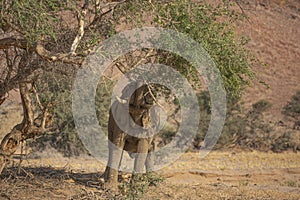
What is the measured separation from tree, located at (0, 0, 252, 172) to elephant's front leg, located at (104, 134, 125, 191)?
1606 millimetres

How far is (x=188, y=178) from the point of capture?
12.9 metres

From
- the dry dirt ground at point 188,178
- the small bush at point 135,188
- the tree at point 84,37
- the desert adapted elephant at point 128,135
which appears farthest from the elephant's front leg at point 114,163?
the tree at point 84,37

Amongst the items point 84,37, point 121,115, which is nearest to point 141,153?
point 121,115

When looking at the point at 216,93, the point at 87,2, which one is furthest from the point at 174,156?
the point at 87,2

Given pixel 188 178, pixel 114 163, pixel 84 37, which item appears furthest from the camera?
pixel 188 178

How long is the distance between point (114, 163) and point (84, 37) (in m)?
2.69

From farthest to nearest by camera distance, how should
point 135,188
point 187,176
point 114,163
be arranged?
point 187,176, point 114,163, point 135,188

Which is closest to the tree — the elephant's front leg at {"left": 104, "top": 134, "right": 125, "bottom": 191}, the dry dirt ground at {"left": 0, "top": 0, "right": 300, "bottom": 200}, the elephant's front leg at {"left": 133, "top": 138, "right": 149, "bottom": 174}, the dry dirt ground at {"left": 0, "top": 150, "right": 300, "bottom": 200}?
the dry dirt ground at {"left": 0, "top": 0, "right": 300, "bottom": 200}

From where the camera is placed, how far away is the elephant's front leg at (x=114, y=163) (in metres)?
9.82

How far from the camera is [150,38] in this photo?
7832 mm

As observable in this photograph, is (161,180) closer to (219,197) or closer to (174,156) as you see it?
(219,197)

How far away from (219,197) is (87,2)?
14.4 feet

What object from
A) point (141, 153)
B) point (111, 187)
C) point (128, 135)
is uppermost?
point (128, 135)

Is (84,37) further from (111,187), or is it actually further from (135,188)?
(111,187)
